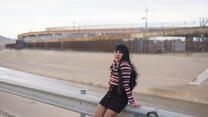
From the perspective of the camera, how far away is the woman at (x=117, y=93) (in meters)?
3.25

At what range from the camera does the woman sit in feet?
10.7

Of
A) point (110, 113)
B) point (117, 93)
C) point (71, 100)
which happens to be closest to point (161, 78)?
point (71, 100)

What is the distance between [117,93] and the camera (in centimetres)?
340

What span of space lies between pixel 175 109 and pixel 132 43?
80.9 feet

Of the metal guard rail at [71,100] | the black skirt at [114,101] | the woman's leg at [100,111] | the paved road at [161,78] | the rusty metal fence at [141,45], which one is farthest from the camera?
the rusty metal fence at [141,45]

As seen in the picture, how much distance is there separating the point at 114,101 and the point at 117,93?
0.44ft

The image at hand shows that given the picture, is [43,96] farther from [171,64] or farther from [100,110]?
[171,64]

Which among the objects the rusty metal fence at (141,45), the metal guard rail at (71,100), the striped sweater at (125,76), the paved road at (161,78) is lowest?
the paved road at (161,78)

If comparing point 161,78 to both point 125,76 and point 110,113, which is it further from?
point 110,113

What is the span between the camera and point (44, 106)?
7328 millimetres

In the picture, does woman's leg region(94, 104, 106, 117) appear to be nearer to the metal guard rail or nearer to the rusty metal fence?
the metal guard rail

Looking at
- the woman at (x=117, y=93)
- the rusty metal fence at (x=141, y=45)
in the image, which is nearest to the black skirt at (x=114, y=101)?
the woman at (x=117, y=93)

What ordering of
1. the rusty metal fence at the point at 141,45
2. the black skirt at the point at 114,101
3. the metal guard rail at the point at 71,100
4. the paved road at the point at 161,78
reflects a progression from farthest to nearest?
the rusty metal fence at the point at 141,45 → the paved road at the point at 161,78 → the black skirt at the point at 114,101 → the metal guard rail at the point at 71,100

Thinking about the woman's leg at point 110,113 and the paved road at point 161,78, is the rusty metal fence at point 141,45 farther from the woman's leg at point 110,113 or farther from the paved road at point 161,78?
the woman's leg at point 110,113
